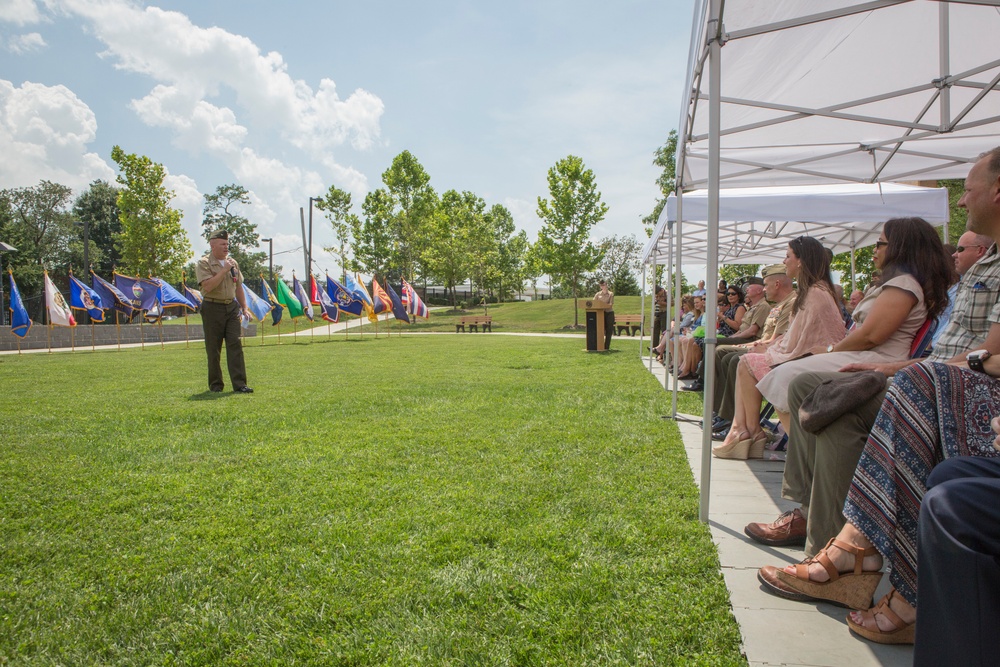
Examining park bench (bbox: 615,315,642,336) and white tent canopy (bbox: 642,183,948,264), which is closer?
white tent canopy (bbox: 642,183,948,264)

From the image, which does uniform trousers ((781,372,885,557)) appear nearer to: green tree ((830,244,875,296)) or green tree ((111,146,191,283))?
green tree ((830,244,875,296))

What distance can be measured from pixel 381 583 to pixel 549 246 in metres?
33.9

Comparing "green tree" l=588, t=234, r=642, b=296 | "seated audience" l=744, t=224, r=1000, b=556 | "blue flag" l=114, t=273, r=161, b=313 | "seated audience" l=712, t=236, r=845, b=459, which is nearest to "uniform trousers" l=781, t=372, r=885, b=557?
"seated audience" l=744, t=224, r=1000, b=556

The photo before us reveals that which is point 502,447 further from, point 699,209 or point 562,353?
point 562,353

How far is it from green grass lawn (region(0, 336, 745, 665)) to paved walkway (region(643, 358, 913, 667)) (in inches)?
3.3

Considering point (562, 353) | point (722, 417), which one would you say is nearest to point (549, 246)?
point (562, 353)

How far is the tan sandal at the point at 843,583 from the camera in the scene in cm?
225

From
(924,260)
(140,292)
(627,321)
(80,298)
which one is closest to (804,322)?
(924,260)

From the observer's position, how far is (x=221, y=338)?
8.23 m

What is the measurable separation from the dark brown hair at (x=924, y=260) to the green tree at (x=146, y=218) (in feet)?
114

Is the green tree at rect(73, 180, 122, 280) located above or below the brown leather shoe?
above

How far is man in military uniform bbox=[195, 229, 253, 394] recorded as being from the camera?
785cm

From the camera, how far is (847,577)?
2.28 m

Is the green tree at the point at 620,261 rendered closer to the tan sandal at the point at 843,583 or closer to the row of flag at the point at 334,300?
the row of flag at the point at 334,300
